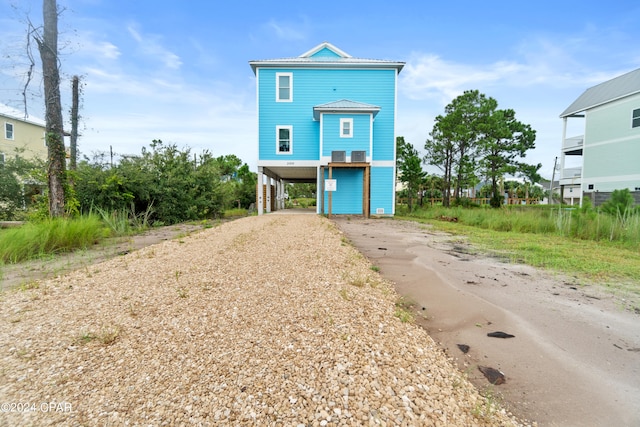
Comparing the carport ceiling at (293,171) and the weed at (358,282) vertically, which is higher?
the carport ceiling at (293,171)

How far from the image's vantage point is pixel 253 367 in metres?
1.83

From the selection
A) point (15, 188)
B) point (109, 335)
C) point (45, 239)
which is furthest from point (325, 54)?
point (109, 335)

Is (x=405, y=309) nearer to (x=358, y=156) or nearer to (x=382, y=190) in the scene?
(x=358, y=156)

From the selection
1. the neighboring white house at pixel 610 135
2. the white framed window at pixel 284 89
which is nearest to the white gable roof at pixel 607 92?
the neighboring white house at pixel 610 135

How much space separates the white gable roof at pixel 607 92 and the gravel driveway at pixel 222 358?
24.1 meters

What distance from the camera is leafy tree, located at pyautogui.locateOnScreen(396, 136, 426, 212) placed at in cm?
2158

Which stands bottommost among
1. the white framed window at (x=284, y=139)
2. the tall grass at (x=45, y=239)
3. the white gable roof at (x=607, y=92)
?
the tall grass at (x=45, y=239)

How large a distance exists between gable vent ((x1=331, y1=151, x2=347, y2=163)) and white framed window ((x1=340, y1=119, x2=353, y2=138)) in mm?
1161

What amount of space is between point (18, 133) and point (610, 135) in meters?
43.6

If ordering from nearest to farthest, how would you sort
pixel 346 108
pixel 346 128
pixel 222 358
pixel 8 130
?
1. pixel 222 358
2. pixel 346 108
3. pixel 346 128
4. pixel 8 130

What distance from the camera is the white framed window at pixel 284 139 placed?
1630 cm

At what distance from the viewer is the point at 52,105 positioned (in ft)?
25.3

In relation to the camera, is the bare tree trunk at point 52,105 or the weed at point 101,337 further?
the bare tree trunk at point 52,105

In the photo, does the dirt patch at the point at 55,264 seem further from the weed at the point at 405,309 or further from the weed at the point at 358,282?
the weed at the point at 405,309
